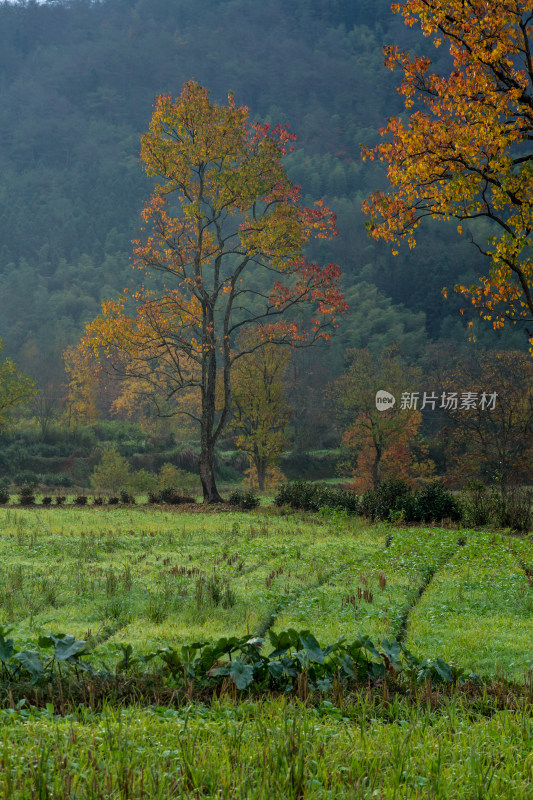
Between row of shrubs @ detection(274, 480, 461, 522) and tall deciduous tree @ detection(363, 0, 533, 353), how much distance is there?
27.0 ft

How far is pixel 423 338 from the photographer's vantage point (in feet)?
281

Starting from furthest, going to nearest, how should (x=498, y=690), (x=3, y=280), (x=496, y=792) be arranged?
(x=3, y=280) → (x=498, y=690) → (x=496, y=792)

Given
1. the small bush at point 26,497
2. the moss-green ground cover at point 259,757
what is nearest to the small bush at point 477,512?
the small bush at point 26,497

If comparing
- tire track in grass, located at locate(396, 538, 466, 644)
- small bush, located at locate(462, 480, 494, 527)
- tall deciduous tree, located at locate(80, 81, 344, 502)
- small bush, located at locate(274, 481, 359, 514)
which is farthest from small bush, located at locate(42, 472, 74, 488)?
tire track in grass, located at locate(396, 538, 466, 644)

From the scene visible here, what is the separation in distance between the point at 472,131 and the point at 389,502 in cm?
1165

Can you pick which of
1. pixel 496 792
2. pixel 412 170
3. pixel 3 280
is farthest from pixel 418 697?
pixel 3 280

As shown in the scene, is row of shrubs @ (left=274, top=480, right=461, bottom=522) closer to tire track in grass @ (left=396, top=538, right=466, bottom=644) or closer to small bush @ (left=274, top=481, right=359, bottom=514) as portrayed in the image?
small bush @ (left=274, top=481, right=359, bottom=514)

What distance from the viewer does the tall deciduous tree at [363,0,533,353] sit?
11.3 metres

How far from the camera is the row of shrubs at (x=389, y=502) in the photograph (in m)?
19.1

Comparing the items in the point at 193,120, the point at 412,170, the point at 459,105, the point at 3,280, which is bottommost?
the point at 412,170

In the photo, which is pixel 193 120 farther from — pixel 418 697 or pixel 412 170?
pixel 418 697

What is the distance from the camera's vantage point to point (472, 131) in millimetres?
11344

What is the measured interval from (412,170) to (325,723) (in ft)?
33.7

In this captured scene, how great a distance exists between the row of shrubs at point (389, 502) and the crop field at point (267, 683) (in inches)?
324
